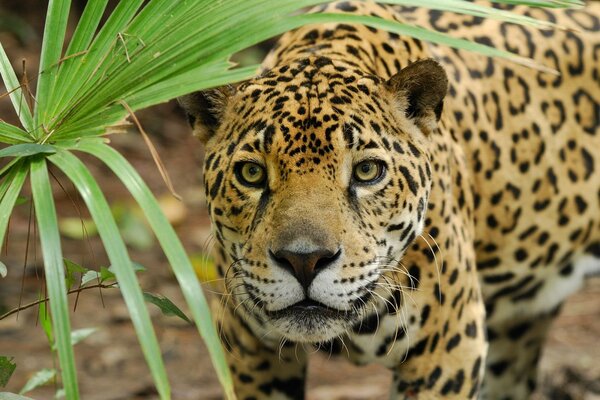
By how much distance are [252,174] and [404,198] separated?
660 millimetres

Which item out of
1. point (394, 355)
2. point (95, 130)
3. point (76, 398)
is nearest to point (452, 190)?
point (394, 355)

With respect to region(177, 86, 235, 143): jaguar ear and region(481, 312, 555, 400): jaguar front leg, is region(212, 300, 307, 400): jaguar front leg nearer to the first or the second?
region(177, 86, 235, 143): jaguar ear

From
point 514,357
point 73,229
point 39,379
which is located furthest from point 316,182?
point 73,229

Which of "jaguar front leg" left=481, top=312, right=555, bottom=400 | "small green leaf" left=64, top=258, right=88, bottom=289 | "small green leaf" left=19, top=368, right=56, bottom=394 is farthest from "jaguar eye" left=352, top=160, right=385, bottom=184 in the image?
"jaguar front leg" left=481, top=312, right=555, bottom=400

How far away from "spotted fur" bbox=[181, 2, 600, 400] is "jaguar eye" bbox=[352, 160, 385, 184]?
0.03 metres

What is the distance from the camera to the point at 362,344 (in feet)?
17.4

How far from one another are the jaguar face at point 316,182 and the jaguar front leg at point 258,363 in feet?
2.07

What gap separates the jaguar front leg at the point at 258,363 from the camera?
5.54m

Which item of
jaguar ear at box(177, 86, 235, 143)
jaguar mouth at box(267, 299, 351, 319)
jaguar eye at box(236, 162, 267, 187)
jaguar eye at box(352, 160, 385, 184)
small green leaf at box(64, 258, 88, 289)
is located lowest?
jaguar mouth at box(267, 299, 351, 319)

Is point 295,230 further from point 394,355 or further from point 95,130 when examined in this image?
point 394,355

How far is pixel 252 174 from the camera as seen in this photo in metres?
4.55

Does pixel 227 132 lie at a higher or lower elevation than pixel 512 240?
higher

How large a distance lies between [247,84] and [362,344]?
4.56ft

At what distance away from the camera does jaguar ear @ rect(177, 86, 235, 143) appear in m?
4.81
